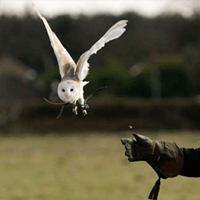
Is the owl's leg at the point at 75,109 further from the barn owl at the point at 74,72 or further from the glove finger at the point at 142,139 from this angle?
the glove finger at the point at 142,139

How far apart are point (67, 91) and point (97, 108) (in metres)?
30.7

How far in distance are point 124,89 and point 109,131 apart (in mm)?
5902

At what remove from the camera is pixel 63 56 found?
129 inches

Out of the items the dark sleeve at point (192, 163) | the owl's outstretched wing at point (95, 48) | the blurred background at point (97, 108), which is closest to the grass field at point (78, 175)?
the blurred background at point (97, 108)

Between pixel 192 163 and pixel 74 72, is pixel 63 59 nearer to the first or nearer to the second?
pixel 74 72

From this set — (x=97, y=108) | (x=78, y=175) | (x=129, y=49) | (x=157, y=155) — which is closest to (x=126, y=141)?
(x=157, y=155)

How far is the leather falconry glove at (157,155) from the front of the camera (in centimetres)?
358

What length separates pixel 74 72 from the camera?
10.5 ft

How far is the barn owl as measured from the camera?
10.1ft

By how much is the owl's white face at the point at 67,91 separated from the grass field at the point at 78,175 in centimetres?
1076

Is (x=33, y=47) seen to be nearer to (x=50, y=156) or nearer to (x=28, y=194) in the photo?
(x=50, y=156)

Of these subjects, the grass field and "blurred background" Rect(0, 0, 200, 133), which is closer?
the grass field

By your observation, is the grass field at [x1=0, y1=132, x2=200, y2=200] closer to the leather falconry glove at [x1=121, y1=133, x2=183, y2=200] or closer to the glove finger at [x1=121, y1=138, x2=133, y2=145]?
the leather falconry glove at [x1=121, y1=133, x2=183, y2=200]

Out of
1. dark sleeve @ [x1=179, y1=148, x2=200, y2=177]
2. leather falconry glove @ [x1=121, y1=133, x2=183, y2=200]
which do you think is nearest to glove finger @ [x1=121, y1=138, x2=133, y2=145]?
leather falconry glove @ [x1=121, y1=133, x2=183, y2=200]
